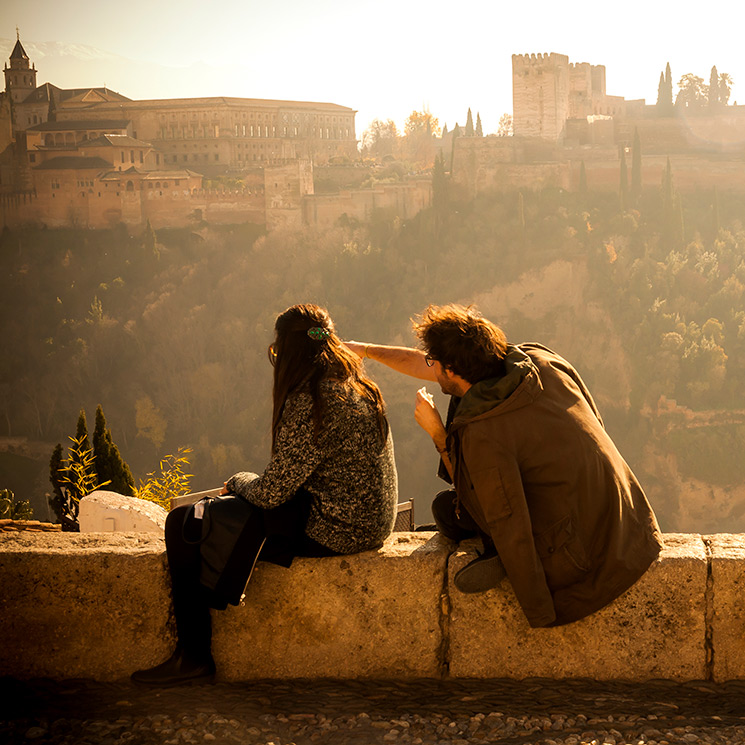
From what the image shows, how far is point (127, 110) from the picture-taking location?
42.8 metres

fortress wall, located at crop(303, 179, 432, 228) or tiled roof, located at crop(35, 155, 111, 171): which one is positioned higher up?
tiled roof, located at crop(35, 155, 111, 171)

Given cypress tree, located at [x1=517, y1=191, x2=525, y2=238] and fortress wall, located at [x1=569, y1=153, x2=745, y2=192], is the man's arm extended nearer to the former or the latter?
cypress tree, located at [x1=517, y1=191, x2=525, y2=238]

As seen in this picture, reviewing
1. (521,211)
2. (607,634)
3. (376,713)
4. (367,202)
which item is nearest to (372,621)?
(376,713)

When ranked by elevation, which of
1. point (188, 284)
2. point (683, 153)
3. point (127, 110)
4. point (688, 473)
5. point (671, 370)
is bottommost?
point (688, 473)

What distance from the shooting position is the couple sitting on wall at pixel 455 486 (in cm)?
230

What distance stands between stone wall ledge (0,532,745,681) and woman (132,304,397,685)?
0.08 m

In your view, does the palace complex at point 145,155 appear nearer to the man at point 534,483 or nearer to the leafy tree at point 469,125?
the leafy tree at point 469,125

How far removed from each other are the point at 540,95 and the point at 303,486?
3768cm

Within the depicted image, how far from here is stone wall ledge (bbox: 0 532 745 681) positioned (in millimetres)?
2408

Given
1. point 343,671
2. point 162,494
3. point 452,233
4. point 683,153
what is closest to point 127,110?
point 452,233

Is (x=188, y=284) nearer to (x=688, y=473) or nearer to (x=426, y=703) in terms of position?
(x=688, y=473)

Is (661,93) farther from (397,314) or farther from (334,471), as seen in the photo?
(334,471)

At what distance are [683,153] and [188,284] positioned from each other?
21153mm

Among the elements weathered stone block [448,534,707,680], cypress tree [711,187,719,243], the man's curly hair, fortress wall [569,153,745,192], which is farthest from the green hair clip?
cypress tree [711,187,719,243]
